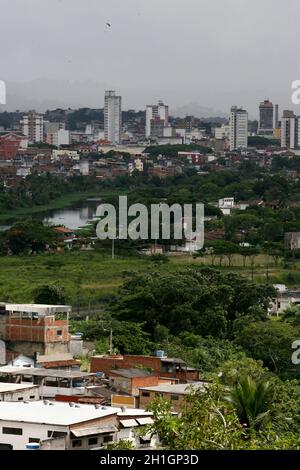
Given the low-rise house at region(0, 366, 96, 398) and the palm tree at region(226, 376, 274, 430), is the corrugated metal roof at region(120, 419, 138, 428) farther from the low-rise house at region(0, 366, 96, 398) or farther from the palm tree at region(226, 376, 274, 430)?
the low-rise house at region(0, 366, 96, 398)

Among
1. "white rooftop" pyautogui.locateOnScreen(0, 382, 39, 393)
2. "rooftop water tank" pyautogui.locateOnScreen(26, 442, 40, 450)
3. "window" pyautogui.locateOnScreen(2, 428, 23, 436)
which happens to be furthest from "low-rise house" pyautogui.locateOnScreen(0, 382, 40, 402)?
"rooftop water tank" pyautogui.locateOnScreen(26, 442, 40, 450)

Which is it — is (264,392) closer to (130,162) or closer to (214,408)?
(214,408)

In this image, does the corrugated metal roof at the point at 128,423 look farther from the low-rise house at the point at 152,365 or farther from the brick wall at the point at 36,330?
the brick wall at the point at 36,330

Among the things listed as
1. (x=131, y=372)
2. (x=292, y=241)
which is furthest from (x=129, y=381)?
(x=292, y=241)

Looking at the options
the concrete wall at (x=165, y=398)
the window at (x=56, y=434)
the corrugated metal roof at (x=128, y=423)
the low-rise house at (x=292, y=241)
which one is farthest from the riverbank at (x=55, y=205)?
the window at (x=56, y=434)

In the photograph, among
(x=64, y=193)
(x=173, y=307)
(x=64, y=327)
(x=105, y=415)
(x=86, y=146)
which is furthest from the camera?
(x=86, y=146)
